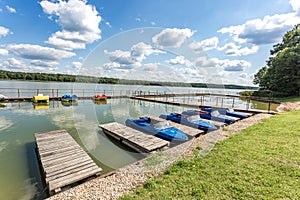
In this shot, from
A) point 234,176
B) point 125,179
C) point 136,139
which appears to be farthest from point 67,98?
point 234,176

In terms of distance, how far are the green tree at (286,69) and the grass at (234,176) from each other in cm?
2169

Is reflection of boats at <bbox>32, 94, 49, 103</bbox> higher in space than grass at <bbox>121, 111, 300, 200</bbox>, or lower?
higher

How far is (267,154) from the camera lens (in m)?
4.09

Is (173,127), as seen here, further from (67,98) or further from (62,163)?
(67,98)

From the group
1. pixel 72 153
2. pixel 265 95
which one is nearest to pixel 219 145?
pixel 72 153

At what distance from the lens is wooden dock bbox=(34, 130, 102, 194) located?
3.49m

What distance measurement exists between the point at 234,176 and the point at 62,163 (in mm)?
4320

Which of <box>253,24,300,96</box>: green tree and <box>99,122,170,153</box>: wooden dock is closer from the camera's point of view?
<box>99,122,170,153</box>: wooden dock

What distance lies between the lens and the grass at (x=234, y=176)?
267cm

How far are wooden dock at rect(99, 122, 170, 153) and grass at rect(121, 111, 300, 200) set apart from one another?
6.05 ft

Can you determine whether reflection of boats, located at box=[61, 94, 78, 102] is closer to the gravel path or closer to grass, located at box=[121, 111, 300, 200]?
the gravel path

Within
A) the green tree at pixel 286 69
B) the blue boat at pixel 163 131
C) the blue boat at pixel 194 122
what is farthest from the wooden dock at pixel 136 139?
the green tree at pixel 286 69

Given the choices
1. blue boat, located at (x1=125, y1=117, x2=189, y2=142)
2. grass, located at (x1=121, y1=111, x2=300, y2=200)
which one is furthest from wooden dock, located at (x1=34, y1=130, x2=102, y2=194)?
blue boat, located at (x1=125, y1=117, x2=189, y2=142)

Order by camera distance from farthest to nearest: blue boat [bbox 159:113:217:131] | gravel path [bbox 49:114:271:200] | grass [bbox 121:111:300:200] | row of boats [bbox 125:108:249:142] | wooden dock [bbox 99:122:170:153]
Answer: blue boat [bbox 159:113:217:131], row of boats [bbox 125:108:249:142], wooden dock [bbox 99:122:170:153], gravel path [bbox 49:114:271:200], grass [bbox 121:111:300:200]
